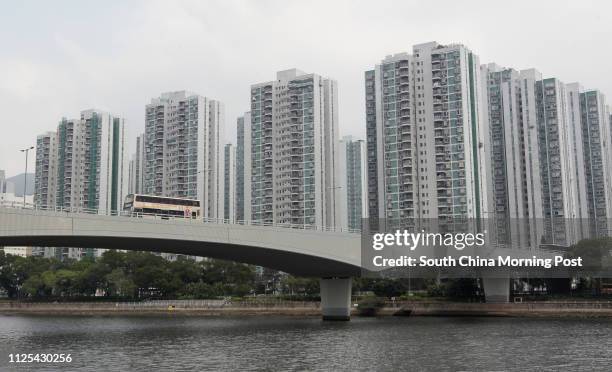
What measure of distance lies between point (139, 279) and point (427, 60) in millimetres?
49677

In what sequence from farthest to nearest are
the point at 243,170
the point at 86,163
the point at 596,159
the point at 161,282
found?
1. the point at 243,170
2. the point at 86,163
3. the point at 596,159
4. the point at 161,282

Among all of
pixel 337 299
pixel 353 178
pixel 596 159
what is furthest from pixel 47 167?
pixel 596 159

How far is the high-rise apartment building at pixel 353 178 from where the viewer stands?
130 m

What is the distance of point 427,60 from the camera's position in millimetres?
94625

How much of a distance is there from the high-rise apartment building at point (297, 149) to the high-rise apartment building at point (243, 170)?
3457 millimetres

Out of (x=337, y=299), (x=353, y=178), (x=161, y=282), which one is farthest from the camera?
(x=353, y=178)

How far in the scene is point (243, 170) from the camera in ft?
425

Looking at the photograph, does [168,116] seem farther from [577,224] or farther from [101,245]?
[101,245]

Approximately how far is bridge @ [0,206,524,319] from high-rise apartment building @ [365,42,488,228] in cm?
3436

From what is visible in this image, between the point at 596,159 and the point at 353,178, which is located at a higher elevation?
the point at 353,178

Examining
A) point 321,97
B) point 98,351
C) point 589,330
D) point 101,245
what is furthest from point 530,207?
point 98,351

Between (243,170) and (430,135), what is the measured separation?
46.5 metres

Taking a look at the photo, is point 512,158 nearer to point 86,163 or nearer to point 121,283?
point 121,283

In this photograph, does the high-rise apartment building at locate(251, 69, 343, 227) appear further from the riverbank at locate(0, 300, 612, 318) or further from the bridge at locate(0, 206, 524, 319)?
the bridge at locate(0, 206, 524, 319)
